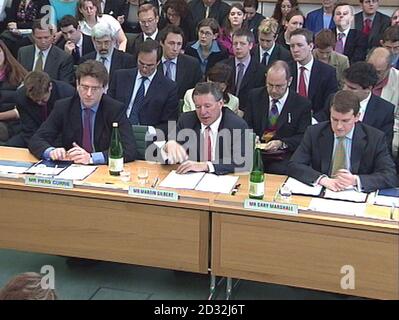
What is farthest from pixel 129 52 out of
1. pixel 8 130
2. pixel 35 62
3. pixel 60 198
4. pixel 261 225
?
pixel 261 225

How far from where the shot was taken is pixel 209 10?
7.18 m

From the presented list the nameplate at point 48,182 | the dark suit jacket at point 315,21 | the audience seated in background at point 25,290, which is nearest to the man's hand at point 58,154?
the nameplate at point 48,182

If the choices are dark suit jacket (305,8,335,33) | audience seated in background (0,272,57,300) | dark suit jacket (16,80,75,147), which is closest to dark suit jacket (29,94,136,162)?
dark suit jacket (16,80,75,147)

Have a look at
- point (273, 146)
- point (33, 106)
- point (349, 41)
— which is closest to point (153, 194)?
point (273, 146)

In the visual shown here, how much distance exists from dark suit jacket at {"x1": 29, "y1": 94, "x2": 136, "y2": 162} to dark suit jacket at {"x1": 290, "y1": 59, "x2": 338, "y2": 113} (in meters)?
1.70

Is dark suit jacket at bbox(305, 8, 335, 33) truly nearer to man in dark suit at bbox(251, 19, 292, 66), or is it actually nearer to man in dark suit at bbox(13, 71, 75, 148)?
man in dark suit at bbox(251, 19, 292, 66)

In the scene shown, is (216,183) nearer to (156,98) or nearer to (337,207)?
(337,207)

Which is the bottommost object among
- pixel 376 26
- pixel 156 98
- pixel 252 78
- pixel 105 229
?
pixel 105 229

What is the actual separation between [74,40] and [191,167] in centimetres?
287

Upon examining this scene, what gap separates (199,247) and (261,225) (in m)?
0.35

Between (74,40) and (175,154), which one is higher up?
(74,40)

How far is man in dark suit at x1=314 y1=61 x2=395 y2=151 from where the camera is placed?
4.47 metres

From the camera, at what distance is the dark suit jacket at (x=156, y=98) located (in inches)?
205

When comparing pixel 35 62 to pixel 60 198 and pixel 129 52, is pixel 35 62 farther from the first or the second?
pixel 60 198
